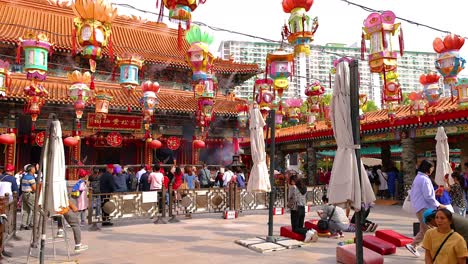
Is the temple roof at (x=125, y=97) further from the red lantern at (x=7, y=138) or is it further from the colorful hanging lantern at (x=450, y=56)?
the colorful hanging lantern at (x=450, y=56)

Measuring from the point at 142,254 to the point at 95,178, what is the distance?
577 cm

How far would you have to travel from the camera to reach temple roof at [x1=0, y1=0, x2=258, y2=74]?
16788mm

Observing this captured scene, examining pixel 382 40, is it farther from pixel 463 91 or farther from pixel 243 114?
pixel 243 114

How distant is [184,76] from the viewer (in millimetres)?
19938

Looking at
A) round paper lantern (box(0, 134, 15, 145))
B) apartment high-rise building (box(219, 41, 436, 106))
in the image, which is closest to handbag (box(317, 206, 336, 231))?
round paper lantern (box(0, 134, 15, 145))

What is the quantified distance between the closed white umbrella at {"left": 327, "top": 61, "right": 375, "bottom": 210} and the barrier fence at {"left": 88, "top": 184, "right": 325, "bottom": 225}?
678cm

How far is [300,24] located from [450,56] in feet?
16.3

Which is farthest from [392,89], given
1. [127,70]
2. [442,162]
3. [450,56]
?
[127,70]

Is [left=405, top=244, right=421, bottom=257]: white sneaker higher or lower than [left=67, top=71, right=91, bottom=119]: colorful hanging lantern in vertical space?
lower

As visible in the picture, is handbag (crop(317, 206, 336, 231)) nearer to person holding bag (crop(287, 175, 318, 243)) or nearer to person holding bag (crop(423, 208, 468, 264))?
person holding bag (crop(287, 175, 318, 243))

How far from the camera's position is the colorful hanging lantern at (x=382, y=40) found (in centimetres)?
802

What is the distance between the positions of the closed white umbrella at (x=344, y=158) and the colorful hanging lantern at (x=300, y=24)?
3290mm

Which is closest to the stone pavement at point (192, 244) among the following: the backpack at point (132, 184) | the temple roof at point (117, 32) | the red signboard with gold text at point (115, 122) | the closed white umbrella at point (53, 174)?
the closed white umbrella at point (53, 174)

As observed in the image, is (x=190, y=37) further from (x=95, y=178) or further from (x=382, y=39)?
(x=95, y=178)
